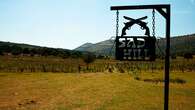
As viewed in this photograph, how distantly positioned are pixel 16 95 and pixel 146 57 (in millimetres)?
24376

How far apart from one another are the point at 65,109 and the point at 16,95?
1081 centimetres

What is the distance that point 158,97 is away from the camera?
33406mm

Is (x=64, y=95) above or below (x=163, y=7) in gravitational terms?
below

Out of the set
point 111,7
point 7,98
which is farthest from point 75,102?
point 111,7

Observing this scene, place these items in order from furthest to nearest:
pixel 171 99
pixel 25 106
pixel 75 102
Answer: pixel 171 99 < pixel 75 102 < pixel 25 106

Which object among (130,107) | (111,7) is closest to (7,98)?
(130,107)

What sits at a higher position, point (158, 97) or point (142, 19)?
point (142, 19)

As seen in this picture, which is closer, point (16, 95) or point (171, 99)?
point (171, 99)

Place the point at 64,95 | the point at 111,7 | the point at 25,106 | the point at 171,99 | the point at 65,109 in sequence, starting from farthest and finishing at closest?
the point at 64,95
the point at 171,99
the point at 25,106
the point at 65,109
the point at 111,7

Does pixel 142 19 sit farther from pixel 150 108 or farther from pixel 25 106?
pixel 25 106

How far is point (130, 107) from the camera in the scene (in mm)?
27281

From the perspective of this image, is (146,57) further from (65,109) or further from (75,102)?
(75,102)

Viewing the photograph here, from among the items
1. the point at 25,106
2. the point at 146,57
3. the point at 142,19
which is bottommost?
the point at 25,106

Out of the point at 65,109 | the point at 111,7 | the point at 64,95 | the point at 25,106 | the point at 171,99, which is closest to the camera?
the point at 111,7
